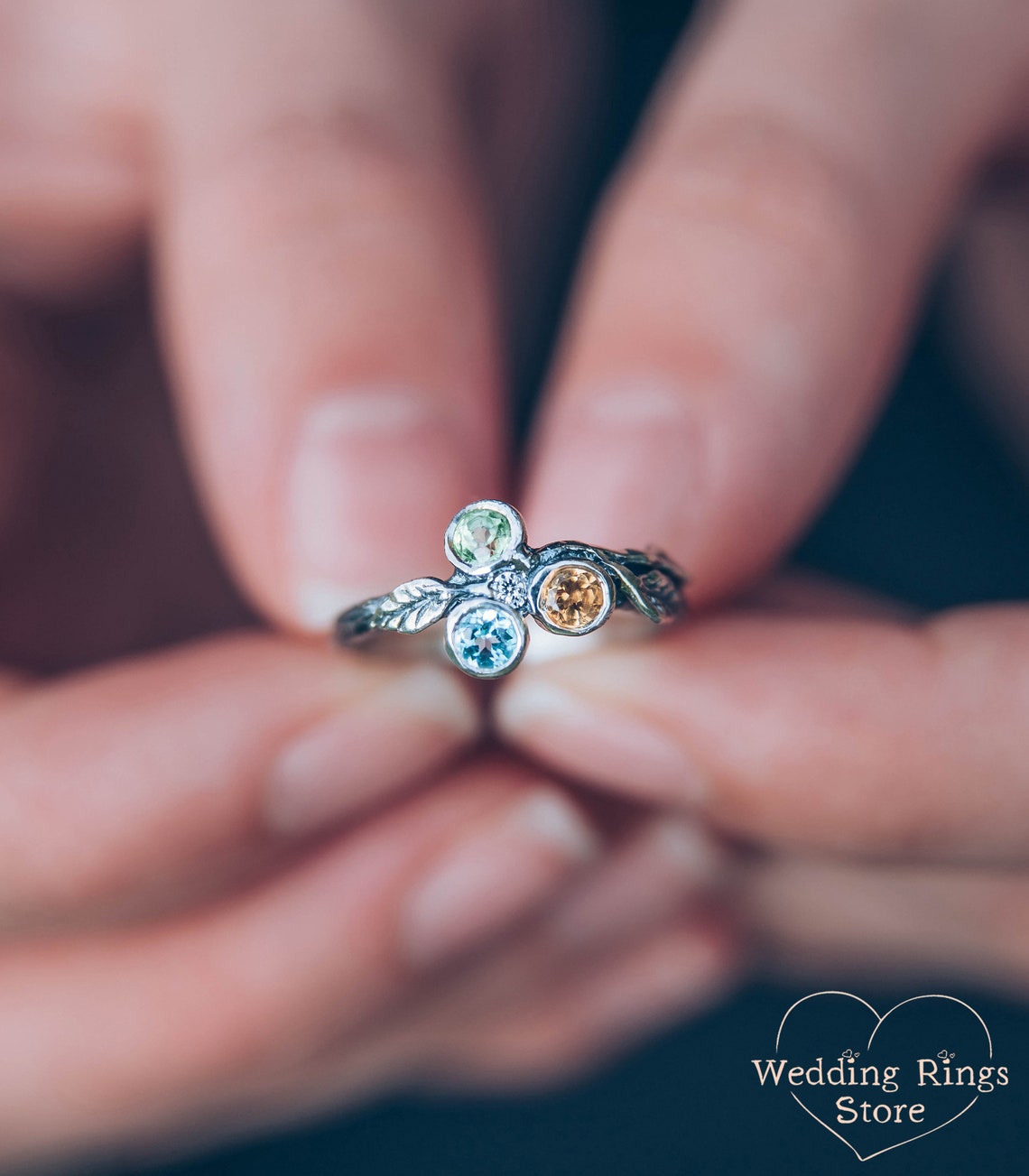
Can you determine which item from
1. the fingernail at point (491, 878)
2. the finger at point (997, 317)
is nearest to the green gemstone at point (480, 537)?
the fingernail at point (491, 878)

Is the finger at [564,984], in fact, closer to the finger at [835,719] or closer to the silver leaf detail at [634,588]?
the finger at [835,719]

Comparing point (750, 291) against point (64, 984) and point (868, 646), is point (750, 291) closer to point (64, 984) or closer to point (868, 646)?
point (868, 646)

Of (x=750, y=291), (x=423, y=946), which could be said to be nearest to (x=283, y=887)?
(x=423, y=946)

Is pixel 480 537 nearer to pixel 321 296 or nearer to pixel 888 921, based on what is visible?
pixel 321 296

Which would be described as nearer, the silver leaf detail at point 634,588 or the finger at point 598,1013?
the silver leaf detail at point 634,588

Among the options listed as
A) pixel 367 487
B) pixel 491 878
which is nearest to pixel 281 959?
pixel 491 878

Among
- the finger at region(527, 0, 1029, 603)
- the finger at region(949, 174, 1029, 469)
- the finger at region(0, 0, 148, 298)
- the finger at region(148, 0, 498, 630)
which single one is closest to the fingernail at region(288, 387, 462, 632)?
the finger at region(148, 0, 498, 630)
